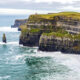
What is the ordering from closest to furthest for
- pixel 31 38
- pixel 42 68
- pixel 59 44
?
1. pixel 42 68
2. pixel 59 44
3. pixel 31 38

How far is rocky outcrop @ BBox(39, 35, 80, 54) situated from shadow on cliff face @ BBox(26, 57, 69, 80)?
53.4 feet

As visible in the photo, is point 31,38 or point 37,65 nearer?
point 37,65

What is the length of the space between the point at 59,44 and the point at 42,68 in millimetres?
36494

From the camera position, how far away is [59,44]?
13875cm

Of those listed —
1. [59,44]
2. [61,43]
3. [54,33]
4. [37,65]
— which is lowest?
[37,65]

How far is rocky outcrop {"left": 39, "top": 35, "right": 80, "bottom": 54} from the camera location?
440 ft

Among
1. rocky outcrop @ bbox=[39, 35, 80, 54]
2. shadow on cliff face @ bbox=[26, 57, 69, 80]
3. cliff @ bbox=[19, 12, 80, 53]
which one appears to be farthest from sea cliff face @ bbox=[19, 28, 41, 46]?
shadow on cliff face @ bbox=[26, 57, 69, 80]

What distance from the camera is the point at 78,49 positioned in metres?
132

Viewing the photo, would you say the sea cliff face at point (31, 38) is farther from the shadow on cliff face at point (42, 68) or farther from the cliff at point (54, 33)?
the shadow on cliff face at point (42, 68)

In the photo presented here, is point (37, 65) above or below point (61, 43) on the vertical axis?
below

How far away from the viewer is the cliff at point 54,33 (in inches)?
5344

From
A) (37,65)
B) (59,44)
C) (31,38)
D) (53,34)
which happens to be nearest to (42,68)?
(37,65)

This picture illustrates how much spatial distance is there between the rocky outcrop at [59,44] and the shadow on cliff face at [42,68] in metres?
16.3

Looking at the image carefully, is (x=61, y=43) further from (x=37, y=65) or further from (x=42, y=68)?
(x=42, y=68)
